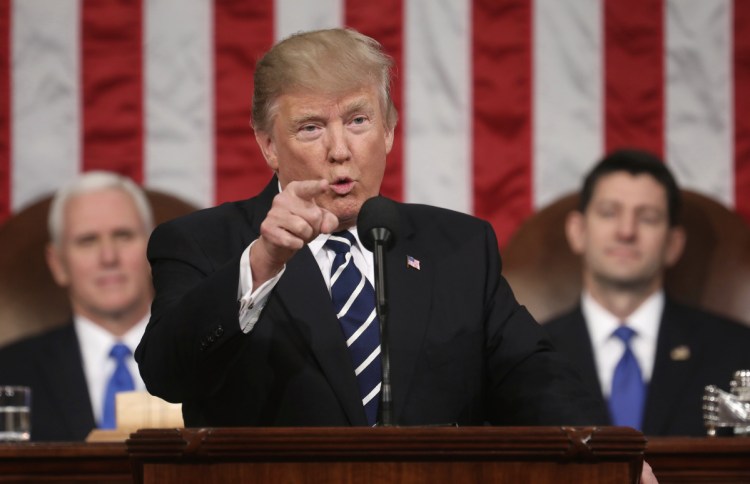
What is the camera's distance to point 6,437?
4020mm

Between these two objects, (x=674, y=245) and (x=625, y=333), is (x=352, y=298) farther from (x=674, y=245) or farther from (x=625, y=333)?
(x=674, y=245)

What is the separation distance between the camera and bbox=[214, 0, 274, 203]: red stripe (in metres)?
5.26

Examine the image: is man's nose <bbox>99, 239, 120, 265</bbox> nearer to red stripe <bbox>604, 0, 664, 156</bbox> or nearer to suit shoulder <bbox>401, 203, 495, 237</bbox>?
red stripe <bbox>604, 0, 664, 156</bbox>

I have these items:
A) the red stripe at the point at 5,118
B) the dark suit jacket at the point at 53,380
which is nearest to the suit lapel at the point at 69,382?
the dark suit jacket at the point at 53,380

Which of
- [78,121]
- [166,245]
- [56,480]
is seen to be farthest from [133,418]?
[78,121]

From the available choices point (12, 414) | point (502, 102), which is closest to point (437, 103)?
point (502, 102)

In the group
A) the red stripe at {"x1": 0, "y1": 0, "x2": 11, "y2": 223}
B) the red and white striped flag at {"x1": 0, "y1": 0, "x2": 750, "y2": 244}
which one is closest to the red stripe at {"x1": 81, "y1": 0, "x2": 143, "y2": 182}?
the red and white striped flag at {"x1": 0, "y1": 0, "x2": 750, "y2": 244}

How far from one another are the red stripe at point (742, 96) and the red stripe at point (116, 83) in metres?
2.30

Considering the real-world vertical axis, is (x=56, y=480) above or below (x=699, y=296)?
below

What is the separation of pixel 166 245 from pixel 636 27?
10.5 feet

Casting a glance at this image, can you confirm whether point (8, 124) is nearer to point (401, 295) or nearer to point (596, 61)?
point (596, 61)

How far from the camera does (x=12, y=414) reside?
159 inches

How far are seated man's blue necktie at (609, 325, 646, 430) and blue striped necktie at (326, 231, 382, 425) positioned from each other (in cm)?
240

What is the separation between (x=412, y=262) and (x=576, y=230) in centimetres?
259
